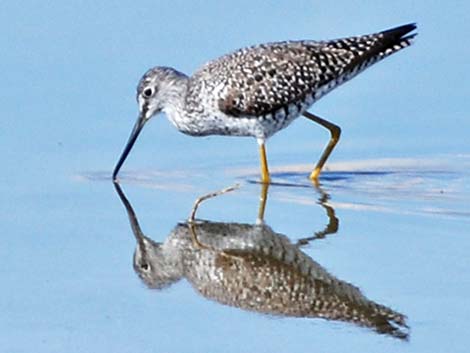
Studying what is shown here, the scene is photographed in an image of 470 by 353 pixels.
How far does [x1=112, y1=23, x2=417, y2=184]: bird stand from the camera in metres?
12.2

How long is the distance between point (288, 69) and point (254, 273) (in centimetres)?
344

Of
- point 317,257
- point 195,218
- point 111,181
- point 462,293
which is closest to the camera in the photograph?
point 462,293

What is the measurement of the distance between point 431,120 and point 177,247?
12.8 ft

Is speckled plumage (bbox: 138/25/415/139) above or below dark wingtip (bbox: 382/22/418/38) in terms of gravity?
below

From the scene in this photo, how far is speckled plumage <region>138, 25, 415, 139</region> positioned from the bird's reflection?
1723mm

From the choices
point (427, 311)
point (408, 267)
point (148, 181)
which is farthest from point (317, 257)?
point (148, 181)

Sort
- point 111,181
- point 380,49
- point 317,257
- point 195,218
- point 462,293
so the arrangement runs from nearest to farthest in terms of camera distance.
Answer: point 462,293 → point 317,257 → point 195,218 → point 111,181 → point 380,49

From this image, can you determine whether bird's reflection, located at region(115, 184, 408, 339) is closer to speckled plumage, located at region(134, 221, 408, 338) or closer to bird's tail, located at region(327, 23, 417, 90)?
speckled plumage, located at region(134, 221, 408, 338)

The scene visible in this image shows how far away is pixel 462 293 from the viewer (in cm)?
878

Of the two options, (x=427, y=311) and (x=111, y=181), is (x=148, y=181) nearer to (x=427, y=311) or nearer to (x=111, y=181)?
(x=111, y=181)

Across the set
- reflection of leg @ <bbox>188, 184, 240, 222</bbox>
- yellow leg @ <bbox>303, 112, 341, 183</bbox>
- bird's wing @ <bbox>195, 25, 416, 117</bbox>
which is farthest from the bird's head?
yellow leg @ <bbox>303, 112, 341, 183</bbox>

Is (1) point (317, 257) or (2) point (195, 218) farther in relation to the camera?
(2) point (195, 218)

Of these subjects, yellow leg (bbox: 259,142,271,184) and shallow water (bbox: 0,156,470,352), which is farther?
yellow leg (bbox: 259,142,271,184)

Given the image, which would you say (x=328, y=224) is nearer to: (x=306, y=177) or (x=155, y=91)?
(x=306, y=177)
